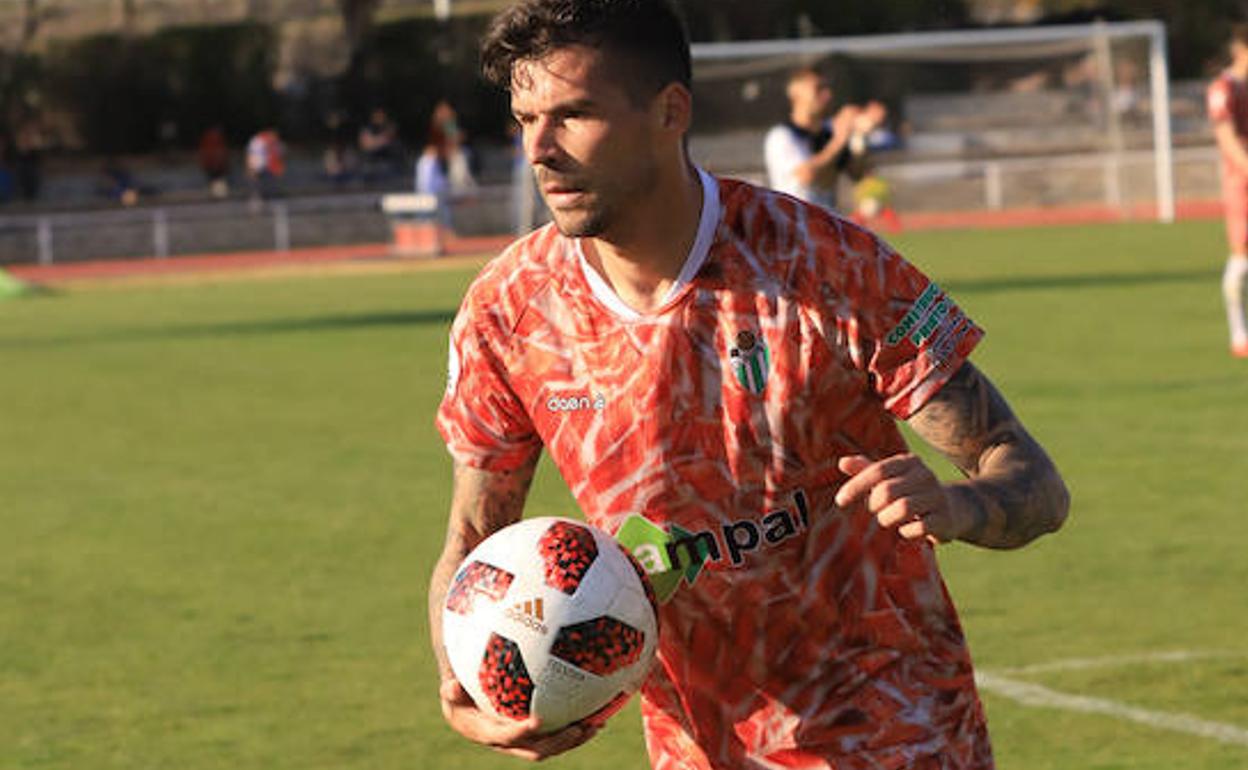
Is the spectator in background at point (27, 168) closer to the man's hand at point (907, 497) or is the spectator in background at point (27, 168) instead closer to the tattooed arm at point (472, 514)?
the tattooed arm at point (472, 514)

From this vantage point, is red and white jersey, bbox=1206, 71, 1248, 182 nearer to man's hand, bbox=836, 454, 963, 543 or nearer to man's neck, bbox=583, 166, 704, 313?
man's neck, bbox=583, 166, 704, 313

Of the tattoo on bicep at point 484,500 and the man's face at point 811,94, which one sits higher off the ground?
the tattoo on bicep at point 484,500

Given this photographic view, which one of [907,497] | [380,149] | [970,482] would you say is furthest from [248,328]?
[380,149]

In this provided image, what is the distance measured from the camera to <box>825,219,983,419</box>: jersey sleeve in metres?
4.46

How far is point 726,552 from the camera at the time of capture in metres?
4.61

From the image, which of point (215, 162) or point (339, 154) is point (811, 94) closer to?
point (215, 162)

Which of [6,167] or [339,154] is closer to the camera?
[6,167]

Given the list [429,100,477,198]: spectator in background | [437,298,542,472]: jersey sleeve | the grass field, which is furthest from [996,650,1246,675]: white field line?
[429,100,477,198]: spectator in background

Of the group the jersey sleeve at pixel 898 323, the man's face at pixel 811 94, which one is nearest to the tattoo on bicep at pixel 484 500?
the jersey sleeve at pixel 898 323

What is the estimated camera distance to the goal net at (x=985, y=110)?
40.3 meters

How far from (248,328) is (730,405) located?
22746 mm

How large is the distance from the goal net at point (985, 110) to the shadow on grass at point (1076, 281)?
10869mm

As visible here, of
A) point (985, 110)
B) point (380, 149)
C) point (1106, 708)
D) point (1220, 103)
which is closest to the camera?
point (1106, 708)

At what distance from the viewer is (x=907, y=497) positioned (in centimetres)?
405
